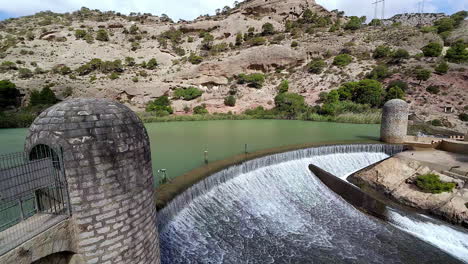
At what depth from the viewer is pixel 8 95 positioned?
28.8 metres

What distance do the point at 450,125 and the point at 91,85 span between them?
42.4 metres

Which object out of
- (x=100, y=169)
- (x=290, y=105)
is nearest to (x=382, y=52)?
(x=290, y=105)

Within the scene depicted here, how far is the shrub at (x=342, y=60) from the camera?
4044 cm

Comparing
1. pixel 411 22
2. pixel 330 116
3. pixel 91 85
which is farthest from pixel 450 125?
pixel 411 22

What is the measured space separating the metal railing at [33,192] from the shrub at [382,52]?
156ft

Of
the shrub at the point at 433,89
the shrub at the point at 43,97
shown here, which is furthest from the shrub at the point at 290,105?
the shrub at the point at 43,97

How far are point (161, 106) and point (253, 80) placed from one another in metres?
15.7

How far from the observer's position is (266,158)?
12094 millimetres

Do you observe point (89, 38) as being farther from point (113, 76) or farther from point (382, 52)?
point (382, 52)

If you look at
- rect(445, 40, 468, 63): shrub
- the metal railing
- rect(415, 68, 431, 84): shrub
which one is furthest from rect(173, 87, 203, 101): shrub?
rect(445, 40, 468, 63): shrub

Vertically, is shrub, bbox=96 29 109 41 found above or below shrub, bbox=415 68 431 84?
above

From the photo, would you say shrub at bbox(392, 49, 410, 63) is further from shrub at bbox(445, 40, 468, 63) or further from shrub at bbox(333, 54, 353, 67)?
shrub at bbox(333, 54, 353, 67)

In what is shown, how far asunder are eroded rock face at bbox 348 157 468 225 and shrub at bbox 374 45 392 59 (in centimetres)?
3478

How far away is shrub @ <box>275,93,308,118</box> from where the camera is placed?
33.2 metres
